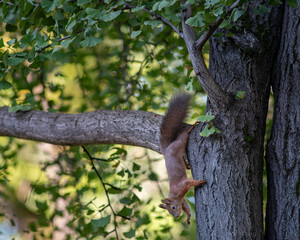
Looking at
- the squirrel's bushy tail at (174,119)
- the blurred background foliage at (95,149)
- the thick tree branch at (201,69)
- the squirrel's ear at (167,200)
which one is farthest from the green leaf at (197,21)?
the squirrel's ear at (167,200)

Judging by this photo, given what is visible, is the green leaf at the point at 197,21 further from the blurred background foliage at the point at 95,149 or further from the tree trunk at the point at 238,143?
the blurred background foliage at the point at 95,149

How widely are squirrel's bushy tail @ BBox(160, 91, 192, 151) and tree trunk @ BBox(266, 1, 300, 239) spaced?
20.1 inches

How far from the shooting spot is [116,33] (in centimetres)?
352

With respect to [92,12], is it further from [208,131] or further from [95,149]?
Result: [95,149]

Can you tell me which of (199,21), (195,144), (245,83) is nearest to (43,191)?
(195,144)

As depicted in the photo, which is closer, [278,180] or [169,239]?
[278,180]

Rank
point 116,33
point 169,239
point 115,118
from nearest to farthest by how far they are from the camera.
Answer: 1. point 115,118
2. point 169,239
3. point 116,33

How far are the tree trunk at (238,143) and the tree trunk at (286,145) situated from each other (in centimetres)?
7

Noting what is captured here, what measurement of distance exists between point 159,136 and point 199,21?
79cm

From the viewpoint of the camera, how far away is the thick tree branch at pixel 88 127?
2.09 metres

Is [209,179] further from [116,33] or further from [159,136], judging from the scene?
[116,33]

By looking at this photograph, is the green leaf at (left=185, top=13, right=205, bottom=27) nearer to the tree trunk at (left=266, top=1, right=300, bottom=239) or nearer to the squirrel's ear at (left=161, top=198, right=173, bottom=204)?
the tree trunk at (left=266, top=1, right=300, bottom=239)

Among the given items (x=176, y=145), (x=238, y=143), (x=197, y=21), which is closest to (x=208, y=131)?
(x=238, y=143)

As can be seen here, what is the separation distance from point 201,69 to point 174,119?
537 mm
